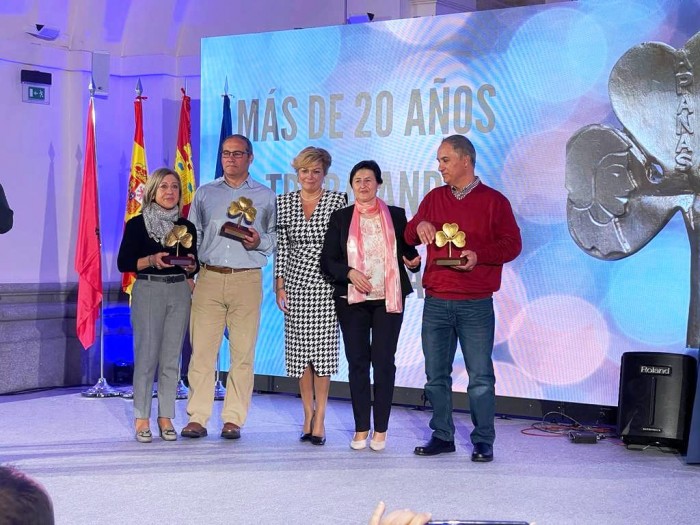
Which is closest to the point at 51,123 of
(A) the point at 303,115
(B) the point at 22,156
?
(B) the point at 22,156

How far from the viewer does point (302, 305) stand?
6164mm

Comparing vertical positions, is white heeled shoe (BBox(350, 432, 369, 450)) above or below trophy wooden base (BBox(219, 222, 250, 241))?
below

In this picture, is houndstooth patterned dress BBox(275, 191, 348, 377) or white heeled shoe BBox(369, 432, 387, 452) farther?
houndstooth patterned dress BBox(275, 191, 348, 377)

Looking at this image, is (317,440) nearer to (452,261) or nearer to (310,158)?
(452,261)

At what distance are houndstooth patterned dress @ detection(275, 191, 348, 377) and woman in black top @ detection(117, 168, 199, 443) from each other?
0.59m

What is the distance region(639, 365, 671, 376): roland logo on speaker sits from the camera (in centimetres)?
620

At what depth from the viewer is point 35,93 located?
338 inches

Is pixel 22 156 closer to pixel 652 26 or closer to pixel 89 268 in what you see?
pixel 89 268

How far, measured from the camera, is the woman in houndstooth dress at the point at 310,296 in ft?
20.1

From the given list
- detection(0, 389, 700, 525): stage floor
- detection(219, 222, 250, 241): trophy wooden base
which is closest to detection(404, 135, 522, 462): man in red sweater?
detection(0, 389, 700, 525): stage floor

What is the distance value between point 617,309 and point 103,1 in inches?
202

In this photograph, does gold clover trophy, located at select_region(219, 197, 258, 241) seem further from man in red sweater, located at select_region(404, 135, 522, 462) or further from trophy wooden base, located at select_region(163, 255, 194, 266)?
man in red sweater, located at select_region(404, 135, 522, 462)

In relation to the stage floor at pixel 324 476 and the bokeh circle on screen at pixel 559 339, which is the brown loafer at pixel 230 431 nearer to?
the stage floor at pixel 324 476

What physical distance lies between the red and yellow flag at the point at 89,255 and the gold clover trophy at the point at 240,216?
251 cm
